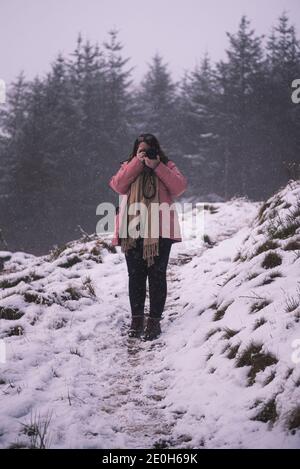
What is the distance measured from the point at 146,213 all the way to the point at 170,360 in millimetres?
1782

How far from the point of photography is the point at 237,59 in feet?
113

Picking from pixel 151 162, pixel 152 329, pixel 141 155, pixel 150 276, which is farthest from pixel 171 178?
pixel 152 329

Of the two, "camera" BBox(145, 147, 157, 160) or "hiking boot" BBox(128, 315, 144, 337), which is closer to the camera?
"camera" BBox(145, 147, 157, 160)

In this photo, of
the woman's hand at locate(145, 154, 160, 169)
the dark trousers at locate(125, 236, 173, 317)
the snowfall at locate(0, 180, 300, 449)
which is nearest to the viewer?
the snowfall at locate(0, 180, 300, 449)

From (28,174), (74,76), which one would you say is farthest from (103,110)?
(28,174)

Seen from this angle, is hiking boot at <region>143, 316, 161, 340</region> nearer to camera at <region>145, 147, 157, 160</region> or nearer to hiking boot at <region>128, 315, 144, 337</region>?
hiking boot at <region>128, 315, 144, 337</region>

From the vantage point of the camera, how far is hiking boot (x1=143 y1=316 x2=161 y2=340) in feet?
15.1

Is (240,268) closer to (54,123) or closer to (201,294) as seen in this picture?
(201,294)

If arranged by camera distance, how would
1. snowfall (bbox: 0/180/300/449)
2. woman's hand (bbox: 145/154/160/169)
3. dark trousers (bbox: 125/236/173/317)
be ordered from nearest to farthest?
1. snowfall (bbox: 0/180/300/449)
2. woman's hand (bbox: 145/154/160/169)
3. dark trousers (bbox: 125/236/173/317)

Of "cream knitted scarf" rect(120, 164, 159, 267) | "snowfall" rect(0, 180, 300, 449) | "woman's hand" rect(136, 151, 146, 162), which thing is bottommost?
"snowfall" rect(0, 180, 300, 449)

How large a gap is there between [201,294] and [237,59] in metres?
34.3

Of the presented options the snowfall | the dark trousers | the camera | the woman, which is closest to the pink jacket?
the woman

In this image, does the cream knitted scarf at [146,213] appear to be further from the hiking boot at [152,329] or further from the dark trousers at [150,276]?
the hiking boot at [152,329]

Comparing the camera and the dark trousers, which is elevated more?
the camera
